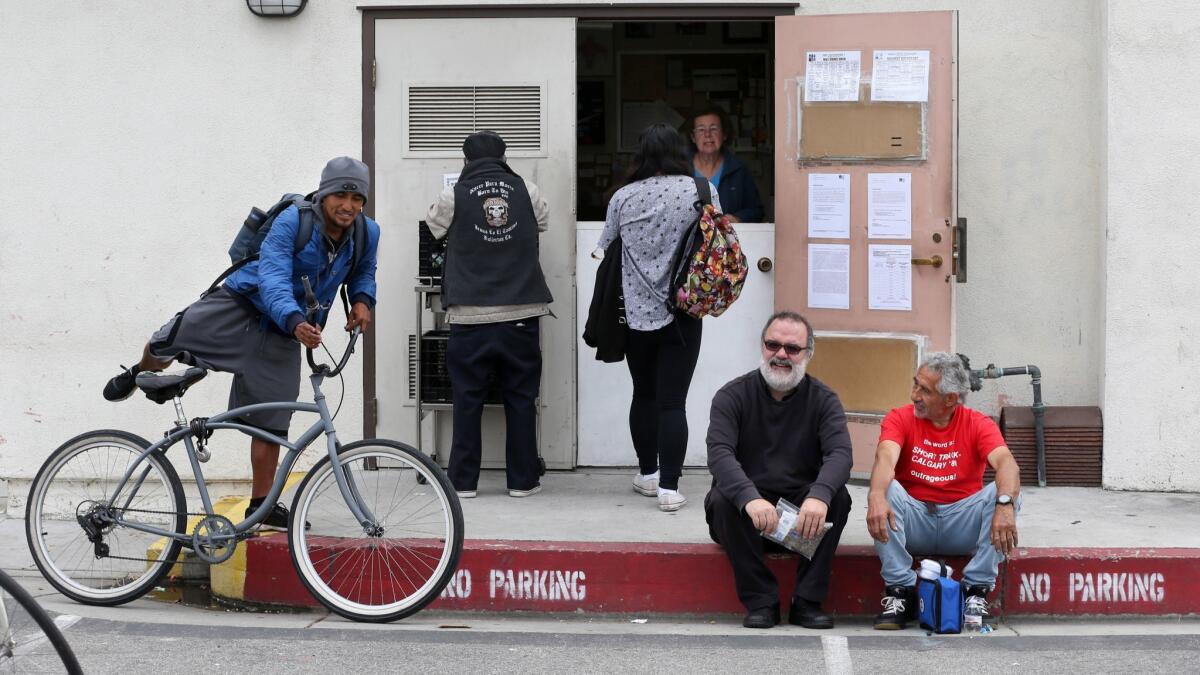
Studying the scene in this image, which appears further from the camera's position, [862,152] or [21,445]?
[21,445]

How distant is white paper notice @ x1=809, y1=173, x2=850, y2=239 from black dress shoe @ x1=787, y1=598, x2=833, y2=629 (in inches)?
96.3

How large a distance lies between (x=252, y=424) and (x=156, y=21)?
9.56 feet

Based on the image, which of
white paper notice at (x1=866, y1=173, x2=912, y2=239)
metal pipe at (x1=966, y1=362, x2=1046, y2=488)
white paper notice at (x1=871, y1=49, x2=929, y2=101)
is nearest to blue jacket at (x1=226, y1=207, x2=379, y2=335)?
white paper notice at (x1=866, y1=173, x2=912, y2=239)

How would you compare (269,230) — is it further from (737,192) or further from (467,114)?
(737,192)

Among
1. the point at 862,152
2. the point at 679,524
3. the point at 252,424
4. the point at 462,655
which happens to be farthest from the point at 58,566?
the point at 862,152

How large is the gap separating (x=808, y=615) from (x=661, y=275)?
1851mm

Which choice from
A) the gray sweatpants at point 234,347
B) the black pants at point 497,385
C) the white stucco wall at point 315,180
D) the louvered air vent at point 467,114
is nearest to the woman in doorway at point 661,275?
the black pants at point 497,385

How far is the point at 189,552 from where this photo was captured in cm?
682

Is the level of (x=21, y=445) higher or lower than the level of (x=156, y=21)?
lower

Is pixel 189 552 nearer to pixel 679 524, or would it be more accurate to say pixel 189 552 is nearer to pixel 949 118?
pixel 679 524

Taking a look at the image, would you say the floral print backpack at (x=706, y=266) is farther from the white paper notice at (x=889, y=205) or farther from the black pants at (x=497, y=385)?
the white paper notice at (x=889, y=205)

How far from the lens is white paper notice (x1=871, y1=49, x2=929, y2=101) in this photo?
24.6ft

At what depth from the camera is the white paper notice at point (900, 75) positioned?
7.48m

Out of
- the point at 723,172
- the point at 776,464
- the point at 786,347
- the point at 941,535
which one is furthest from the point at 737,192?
the point at 941,535
